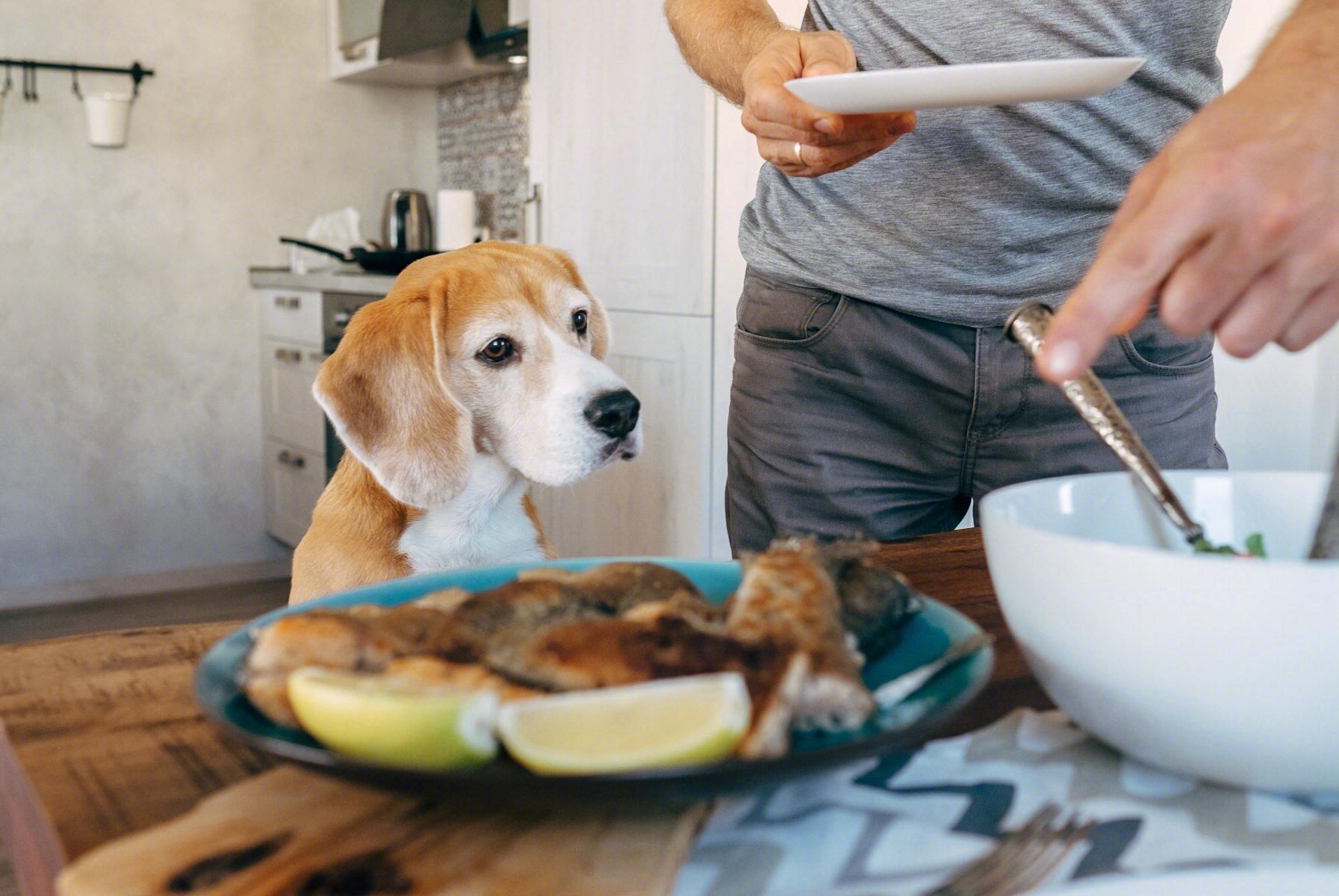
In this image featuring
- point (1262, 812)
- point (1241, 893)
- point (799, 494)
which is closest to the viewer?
point (1241, 893)

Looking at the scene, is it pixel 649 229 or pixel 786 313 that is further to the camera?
pixel 649 229

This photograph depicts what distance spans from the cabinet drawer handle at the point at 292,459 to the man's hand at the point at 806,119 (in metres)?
3.47

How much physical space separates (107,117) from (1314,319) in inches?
176

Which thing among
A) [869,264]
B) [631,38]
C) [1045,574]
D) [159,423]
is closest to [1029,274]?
[869,264]

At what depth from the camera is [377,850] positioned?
1.51 ft

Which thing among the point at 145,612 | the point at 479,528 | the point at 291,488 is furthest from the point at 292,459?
the point at 479,528

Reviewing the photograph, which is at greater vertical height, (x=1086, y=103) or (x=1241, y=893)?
(x=1086, y=103)

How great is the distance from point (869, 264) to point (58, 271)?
13.0 feet

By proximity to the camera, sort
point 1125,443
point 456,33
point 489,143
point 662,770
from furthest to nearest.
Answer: point 489,143 → point 456,33 → point 1125,443 → point 662,770

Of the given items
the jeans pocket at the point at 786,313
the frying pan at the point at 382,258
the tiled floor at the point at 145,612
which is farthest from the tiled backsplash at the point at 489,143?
the jeans pocket at the point at 786,313

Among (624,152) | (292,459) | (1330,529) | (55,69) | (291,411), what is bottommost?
(292,459)

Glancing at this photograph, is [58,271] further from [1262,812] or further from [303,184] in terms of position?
[1262,812]

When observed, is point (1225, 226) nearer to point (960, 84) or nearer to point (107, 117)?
point (960, 84)

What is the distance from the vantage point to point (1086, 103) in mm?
1274
